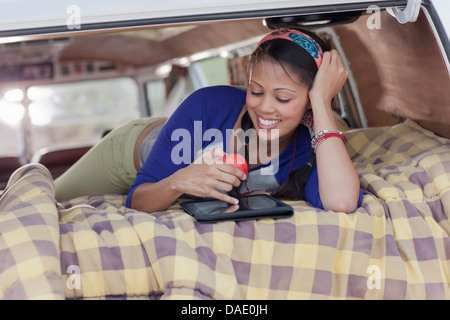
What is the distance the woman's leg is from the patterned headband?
923 millimetres

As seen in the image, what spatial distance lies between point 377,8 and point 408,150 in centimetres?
79

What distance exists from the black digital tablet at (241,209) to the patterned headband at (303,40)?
0.53 meters

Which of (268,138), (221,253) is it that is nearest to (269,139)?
(268,138)

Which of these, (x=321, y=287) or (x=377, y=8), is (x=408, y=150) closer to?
(x=377, y=8)

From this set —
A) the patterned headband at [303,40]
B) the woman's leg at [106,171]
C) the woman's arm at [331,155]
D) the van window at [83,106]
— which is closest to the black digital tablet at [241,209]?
the woman's arm at [331,155]

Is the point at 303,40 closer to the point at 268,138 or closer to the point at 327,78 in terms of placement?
the point at 327,78

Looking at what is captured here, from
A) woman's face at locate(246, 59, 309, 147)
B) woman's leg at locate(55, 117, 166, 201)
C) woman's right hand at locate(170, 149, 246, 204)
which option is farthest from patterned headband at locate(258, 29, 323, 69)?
woman's leg at locate(55, 117, 166, 201)

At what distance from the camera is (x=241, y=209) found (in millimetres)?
1698

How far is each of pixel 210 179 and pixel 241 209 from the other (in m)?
0.14

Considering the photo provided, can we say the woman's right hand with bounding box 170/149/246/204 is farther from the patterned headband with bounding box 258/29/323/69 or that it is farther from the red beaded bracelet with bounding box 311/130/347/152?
the patterned headband with bounding box 258/29/323/69

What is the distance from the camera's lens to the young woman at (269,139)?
69.7 inches

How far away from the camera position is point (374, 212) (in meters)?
1.69

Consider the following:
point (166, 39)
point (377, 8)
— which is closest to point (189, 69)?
point (166, 39)
